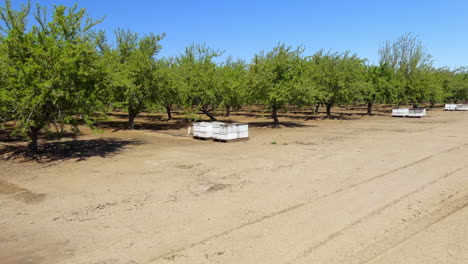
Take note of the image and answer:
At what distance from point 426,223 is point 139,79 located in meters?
20.5

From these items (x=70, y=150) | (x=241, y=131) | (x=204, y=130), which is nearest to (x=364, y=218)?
(x=241, y=131)

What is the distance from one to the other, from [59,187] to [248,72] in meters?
18.6

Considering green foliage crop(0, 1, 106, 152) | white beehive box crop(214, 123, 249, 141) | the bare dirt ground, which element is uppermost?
green foliage crop(0, 1, 106, 152)

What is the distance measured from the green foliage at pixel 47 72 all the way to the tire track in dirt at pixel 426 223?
1139 cm

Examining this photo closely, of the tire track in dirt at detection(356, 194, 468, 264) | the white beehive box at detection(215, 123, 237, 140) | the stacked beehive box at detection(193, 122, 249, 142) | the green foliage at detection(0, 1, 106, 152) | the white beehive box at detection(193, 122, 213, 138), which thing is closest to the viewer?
the tire track in dirt at detection(356, 194, 468, 264)

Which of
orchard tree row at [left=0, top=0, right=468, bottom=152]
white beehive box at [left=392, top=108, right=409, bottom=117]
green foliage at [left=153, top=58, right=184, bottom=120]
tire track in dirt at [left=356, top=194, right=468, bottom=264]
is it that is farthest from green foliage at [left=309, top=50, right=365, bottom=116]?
tire track in dirt at [left=356, top=194, right=468, bottom=264]

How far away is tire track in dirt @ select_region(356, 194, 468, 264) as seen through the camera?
17.0 ft

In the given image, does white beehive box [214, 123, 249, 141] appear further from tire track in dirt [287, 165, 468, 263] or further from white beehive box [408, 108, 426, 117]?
white beehive box [408, 108, 426, 117]

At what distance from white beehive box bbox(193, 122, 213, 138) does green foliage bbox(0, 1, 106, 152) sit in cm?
616

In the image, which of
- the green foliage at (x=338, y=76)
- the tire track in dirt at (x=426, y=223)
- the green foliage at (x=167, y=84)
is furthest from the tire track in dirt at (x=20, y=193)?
the green foliage at (x=338, y=76)

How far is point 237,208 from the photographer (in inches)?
290

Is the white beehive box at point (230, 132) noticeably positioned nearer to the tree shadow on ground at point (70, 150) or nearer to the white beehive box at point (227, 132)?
the white beehive box at point (227, 132)

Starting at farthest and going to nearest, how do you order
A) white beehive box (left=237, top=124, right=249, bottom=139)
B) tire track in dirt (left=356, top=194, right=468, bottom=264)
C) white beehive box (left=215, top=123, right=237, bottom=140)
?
white beehive box (left=237, top=124, right=249, bottom=139)
white beehive box (left=215, top=123, right=237, bottom=140)
tire track in dirt (left=356, top=194, right=468, bottom=264)

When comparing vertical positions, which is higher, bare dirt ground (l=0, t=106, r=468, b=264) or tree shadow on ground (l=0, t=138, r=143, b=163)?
tree shadow on ground (l=0, t=138, r=143, b=163)
